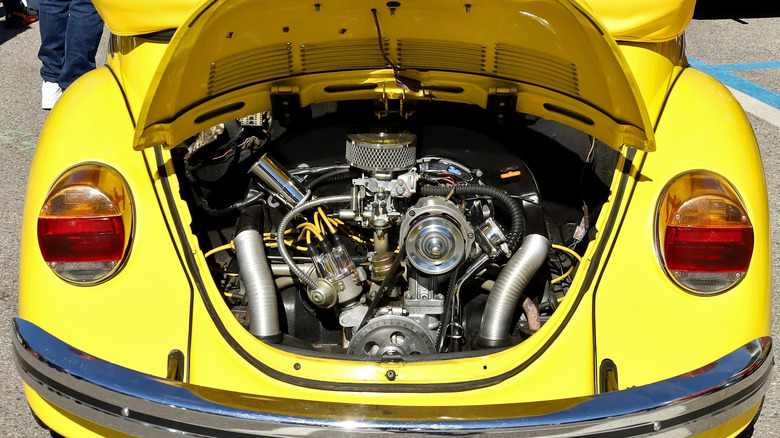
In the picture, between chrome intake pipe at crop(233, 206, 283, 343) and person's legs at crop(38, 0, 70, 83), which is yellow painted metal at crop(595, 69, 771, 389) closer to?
chrome intake pipe at crop(233, 206, 283, 343)

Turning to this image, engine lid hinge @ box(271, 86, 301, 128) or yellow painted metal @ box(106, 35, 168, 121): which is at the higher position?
yellow painted metal @ box(106, 35, 168, 121)

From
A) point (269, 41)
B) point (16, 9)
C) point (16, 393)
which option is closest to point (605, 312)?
point (269, 41)

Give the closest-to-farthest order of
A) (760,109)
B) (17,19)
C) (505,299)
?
(505,299) → (760,109) → (17,19)

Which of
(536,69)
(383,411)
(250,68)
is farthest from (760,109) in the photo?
(383,411)

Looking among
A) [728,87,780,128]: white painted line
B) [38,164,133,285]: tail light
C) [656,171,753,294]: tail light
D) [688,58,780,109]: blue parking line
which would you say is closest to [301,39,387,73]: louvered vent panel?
[38,164,133,285]: tail light

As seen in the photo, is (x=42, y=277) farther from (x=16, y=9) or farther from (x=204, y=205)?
(x=16, y=9)

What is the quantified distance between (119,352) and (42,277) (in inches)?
12.7

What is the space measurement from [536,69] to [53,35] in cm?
494

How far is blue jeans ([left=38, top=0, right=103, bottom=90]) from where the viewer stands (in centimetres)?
550

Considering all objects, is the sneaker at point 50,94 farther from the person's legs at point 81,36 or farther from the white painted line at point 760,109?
the white painted line at point 760,109

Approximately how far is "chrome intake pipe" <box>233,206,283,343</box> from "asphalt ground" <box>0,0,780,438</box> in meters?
1.08

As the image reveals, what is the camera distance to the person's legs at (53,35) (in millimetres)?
6051

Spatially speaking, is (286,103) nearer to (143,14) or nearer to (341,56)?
(341,56)

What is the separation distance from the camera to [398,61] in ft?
8.37
